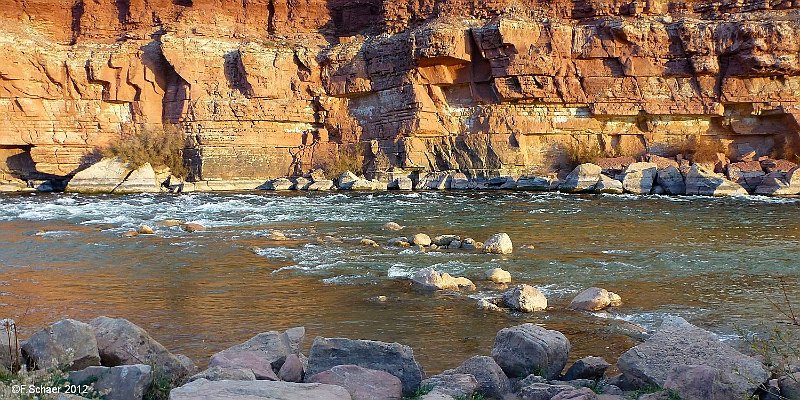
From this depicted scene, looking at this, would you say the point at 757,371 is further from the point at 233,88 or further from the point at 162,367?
the point at 233,88

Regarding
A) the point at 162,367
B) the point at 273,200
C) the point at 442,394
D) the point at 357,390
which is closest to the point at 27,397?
the point at 162,367

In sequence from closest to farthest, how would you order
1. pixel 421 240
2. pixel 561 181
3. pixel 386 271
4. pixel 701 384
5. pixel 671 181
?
1. pixel 701 384
2. pixel 386 271
3. pixel 421 240
4. pixel 671 181
5. pixel 561 181

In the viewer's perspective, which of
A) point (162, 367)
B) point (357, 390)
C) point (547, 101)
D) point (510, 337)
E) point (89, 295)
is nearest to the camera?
point (357, 390)

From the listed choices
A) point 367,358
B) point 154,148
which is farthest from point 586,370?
point 154,148

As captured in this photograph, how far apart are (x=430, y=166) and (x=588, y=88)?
9.15 m

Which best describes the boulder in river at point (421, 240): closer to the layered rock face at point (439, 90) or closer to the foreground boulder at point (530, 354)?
the foreground boulder at point (530, 354)

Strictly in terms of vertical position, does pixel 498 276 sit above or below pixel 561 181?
above

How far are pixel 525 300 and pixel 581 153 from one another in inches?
1013

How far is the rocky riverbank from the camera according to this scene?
2470 cm

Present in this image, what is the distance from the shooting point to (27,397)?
9.96ft

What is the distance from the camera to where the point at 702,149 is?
97.9 feet

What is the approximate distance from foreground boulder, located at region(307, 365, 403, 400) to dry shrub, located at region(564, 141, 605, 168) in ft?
93.8

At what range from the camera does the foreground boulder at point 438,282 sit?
836 centimetres

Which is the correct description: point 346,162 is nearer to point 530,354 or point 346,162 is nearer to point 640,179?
point 640,179
